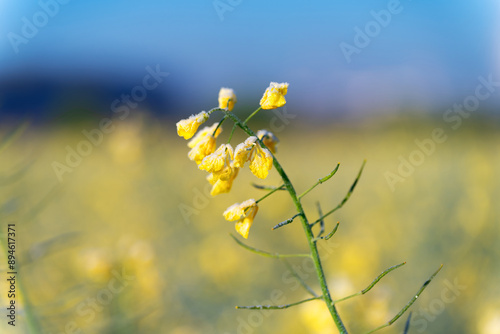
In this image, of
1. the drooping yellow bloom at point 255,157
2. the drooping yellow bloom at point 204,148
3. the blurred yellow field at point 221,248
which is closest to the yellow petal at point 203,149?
the drooping yellow bloom at point 204,148

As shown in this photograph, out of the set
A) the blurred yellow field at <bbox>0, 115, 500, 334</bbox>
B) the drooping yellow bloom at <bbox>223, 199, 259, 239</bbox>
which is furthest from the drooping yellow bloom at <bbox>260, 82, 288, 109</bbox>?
the blurred yellow field at <bbox>0, 115, 500, 334</bbox>

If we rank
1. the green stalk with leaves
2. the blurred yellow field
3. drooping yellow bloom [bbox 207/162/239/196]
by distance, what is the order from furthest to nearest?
the blurred yellow field < drooping yellow bloom [bbox 207/162/239/196] < the green stalk with leaves

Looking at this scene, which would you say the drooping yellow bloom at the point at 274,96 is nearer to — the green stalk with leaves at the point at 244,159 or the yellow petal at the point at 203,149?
the green stalk with leaves at the point at 244,159

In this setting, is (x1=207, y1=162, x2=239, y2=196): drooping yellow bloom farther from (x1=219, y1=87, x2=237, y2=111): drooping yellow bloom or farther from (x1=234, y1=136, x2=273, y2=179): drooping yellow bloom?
(x1=219, y1=87, x2=237, y2=111): drooping yellow bloom

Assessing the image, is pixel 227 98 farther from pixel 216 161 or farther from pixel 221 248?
pixel 221 248

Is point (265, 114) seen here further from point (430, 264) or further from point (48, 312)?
point (48, 312)

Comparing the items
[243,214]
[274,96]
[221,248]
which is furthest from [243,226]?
[221,248]

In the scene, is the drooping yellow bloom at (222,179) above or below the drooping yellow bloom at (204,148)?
below

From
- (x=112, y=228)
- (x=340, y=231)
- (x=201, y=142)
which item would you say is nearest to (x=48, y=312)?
(x=201, y=142)
